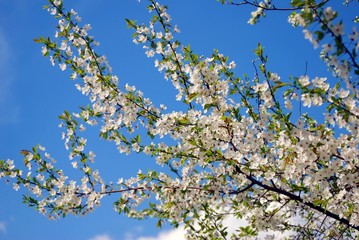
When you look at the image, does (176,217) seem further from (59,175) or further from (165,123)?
(59,175)

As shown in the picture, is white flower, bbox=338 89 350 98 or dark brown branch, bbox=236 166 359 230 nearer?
white flower, bbox=338 89 350 98

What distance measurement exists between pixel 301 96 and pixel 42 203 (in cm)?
505

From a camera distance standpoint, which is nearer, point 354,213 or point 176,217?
point 354,213

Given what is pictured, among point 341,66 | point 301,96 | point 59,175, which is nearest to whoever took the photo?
point 341,66

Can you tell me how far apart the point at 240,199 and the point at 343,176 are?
1.64 meters

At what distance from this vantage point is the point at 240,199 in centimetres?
564

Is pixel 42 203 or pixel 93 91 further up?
pixel 93 91

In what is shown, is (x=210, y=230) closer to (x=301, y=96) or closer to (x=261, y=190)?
(x=261, y=190)

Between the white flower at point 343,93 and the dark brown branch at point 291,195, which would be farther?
the dark brown branch at point 291,195

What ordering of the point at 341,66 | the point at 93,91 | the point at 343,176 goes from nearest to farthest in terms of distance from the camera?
the point at 341,66 → the point at 343,176 → the point at 93,91

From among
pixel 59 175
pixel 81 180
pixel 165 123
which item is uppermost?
pixel 59 175

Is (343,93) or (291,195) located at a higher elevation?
(343,93)

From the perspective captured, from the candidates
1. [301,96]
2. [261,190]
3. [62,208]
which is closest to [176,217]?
[261,190]

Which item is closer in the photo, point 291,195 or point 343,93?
point 343,93
